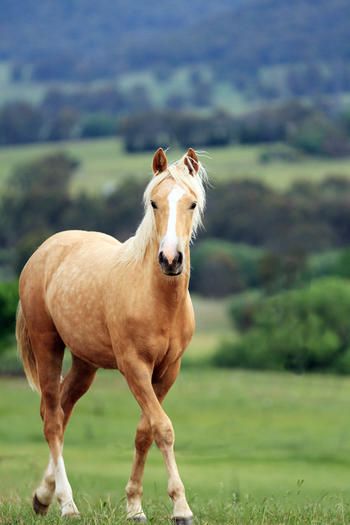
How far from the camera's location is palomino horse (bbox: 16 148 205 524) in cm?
964

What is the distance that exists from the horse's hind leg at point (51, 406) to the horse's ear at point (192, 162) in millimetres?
2105

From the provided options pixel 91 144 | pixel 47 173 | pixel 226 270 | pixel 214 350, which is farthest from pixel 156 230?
pixel 91 144

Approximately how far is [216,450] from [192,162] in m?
17.1

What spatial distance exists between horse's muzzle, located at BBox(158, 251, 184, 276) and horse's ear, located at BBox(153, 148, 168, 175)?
907 millimetres

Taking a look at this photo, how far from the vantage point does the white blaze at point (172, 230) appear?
Answer: 927 cm

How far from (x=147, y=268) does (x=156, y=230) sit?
0.33 meters

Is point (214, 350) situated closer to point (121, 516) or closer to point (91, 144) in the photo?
point (121, 516)

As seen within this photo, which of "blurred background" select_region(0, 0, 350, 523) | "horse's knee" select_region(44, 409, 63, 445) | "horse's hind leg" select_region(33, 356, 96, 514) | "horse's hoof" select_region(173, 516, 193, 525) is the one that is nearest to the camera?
"horse's hoof" select_region(173, 516, 193, 525)

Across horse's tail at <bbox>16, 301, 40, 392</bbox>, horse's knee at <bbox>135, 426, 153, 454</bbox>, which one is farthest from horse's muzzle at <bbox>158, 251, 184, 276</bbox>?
horse's tail at <bbox>16, 301, 40, 392</bbox>

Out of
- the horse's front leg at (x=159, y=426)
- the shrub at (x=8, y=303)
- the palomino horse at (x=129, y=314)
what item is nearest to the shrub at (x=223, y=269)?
the shrub at (x=8, y=303)

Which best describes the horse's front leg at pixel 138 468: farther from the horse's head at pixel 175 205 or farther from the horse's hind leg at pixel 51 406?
the horse's head at pixel 175 205

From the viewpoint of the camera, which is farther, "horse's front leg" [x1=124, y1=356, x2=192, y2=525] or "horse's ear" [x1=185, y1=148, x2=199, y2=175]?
"horse's ear" [x1=185, y1=148, x2=199, y2=175]

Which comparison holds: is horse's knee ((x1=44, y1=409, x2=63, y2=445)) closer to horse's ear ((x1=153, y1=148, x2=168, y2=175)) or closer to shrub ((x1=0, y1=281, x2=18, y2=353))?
horse's ear ((x1=153, y1=148, x2=168, y2=175))

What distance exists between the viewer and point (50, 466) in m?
11.2
